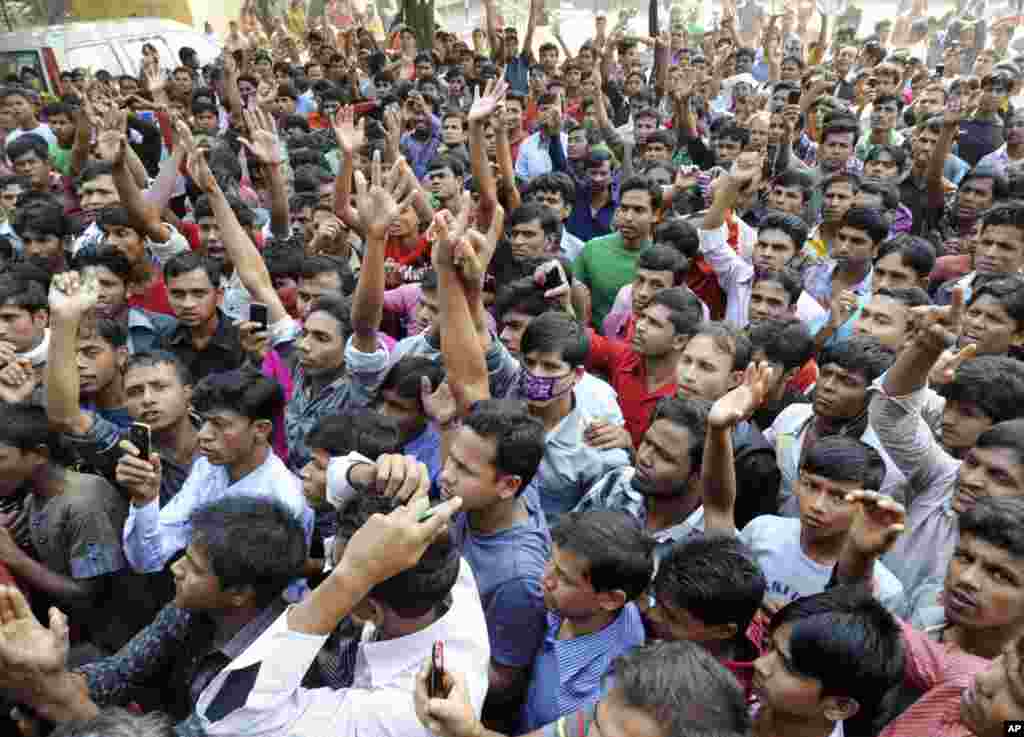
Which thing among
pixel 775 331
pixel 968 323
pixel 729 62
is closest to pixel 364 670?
pixel 775 331

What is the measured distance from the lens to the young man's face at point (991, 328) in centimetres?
321

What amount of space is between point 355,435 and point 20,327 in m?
1.97

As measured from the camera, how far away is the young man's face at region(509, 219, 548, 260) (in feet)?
15.3

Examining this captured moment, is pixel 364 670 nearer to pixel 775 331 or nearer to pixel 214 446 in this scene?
pixel 214 446

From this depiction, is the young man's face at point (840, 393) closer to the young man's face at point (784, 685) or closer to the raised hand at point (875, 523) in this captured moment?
the raised hand at point (875, 523)

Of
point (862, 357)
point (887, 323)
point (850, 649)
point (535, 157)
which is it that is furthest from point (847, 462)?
point (535, 157)

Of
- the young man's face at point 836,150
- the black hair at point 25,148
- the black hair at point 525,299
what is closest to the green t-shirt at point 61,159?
the black hair at point 25,148

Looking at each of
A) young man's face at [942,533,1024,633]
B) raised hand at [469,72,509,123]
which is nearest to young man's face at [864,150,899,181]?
raised hand at [469,72,509,123]

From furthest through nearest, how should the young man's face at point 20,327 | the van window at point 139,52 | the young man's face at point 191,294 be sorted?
1. the van window at point 139,52
2. the young man's face at point 191,294
3. the young man's face at point 20,327

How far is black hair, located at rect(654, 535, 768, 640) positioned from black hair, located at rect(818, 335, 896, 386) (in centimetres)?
109

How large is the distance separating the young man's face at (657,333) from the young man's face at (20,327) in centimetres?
274

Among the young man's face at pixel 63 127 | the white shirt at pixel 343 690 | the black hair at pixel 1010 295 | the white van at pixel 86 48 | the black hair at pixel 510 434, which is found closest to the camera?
the white shirt at pixel 343 690

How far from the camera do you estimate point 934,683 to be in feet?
6.08

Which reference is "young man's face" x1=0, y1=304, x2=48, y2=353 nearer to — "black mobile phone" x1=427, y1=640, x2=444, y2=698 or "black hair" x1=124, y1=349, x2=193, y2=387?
"black hair" x1=124, y1=349, x2=193, y2=387
